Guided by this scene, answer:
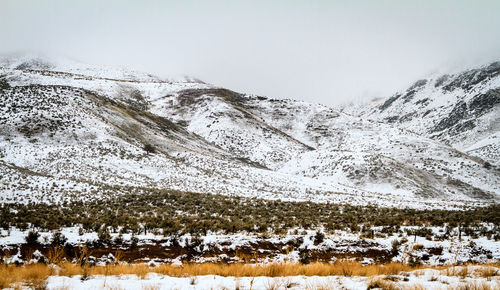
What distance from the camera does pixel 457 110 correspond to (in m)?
130

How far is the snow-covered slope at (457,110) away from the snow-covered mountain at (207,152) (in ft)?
119

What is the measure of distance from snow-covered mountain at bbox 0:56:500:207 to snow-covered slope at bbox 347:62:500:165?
119 feet

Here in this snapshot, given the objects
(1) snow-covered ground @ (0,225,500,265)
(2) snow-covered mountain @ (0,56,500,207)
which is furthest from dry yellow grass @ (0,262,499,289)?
(2) snow-covered mountain @ (0,56,500,207)

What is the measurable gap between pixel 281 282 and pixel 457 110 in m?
160

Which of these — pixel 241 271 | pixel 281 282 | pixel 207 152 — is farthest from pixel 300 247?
pixel 207 152

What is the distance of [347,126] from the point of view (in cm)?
8331

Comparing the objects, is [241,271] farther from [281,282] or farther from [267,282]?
[281,282]

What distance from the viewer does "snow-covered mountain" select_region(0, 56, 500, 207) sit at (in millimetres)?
29281

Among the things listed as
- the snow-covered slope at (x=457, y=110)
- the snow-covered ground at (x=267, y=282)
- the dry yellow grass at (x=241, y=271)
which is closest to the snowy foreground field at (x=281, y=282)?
the snow-covered ground at (x=267, y=282)

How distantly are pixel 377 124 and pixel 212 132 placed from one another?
5025cm

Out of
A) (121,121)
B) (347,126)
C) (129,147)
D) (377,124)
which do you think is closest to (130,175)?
(129,147)

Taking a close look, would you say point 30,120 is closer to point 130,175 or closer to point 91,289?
point 130,175

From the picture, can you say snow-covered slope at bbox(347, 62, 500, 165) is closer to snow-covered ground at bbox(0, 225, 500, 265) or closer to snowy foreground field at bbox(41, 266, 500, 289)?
snow-covered ground at bbox(0, 225, 500, 265)

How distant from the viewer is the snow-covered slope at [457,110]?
103 metres
